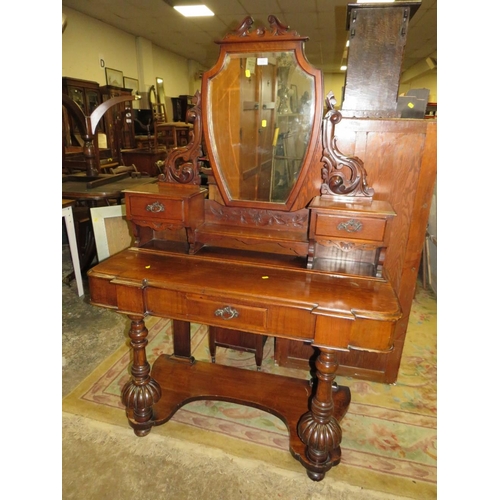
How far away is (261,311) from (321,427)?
57 centimetres

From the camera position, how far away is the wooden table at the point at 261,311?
120cm

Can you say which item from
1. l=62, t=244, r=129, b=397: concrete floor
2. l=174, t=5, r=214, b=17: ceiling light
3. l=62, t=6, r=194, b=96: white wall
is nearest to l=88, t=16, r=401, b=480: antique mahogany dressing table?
l=62, t=244, r=129, b=397: concrete floor

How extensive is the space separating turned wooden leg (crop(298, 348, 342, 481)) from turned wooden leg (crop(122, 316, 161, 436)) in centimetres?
72

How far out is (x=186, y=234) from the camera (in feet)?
5.47

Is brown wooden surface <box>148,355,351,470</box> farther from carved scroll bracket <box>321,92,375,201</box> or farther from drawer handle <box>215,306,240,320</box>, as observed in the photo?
carved scroll bracket <box>321,92,375,201</box>

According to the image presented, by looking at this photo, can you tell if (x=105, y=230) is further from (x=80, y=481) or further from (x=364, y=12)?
(x=364, y=12)

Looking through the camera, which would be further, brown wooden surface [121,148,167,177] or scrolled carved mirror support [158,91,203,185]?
brown wooden surface [121,148,167,177]

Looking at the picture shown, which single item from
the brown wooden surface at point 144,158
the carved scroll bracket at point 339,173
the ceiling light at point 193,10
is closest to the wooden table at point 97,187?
the carved scroll bracket at point 339,173

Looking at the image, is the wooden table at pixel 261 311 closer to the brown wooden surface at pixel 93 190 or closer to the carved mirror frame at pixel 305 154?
the carved mirror frame at pixel 305 154

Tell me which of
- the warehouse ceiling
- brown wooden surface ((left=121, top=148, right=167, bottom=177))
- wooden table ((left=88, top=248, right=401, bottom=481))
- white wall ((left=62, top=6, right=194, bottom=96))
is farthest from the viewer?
brown wooden surface ((left=121, top=148, right=167, bottom=177))

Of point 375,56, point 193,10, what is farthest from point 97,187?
point 193,10

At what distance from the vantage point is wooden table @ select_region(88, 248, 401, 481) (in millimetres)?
1202

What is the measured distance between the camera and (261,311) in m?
1.26

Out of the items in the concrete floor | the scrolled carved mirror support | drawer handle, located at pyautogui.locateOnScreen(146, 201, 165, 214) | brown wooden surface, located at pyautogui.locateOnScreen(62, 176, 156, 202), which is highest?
the scrolled carved mirror support
